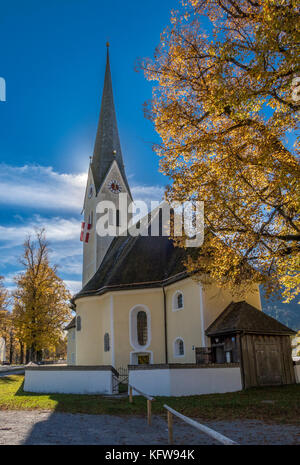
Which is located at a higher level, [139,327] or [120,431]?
[139,327]

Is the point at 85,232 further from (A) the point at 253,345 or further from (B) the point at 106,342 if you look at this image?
(A) the point at 253,345

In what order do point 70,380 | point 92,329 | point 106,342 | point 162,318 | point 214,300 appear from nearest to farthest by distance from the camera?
point 70,380 → point 214,300 → point 162,318 → point 106,342 → point 92,329

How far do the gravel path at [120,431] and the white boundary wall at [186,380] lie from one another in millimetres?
5437

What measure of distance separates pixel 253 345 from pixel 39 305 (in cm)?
2195

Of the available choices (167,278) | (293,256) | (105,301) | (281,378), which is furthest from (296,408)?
(105,301)

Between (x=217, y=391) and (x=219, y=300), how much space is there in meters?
5.59

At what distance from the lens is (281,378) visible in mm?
19375

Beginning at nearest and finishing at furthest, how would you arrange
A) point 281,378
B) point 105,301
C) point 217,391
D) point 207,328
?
point 217,391
point 281,378
point 207,328
point 105,301

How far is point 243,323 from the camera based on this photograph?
1898 centimetres

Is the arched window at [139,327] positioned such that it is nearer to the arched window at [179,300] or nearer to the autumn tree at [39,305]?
the arched window at [179,300]

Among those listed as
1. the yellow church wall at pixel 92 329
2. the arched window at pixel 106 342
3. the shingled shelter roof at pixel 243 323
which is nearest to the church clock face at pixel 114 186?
the yellow church wall at pixel 92 329

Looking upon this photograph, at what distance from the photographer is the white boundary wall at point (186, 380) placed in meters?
16.6

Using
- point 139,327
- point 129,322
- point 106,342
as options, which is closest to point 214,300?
point 139,327

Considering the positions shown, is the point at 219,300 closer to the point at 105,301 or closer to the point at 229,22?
the point at 105,301
